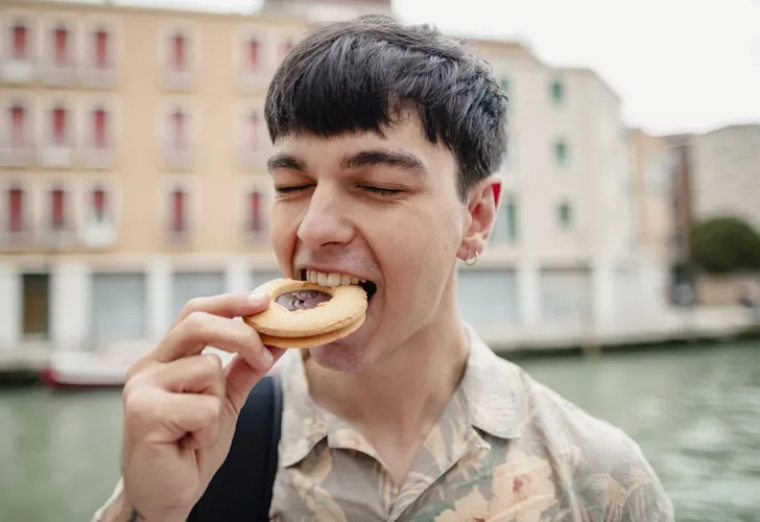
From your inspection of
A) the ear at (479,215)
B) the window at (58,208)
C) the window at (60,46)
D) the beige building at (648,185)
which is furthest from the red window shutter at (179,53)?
the beige building at (648,185)

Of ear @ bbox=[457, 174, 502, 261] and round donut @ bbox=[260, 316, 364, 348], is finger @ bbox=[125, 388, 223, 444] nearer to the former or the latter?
round donut @ bbox=[260, 316, 364, 348]

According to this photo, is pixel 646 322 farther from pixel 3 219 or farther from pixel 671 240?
pixel 3 219

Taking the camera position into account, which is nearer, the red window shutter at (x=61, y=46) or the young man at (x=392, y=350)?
the young man at (x=392, y=350)

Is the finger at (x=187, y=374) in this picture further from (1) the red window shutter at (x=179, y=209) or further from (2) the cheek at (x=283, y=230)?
(1) the red window shutter at (x=179, y=209)

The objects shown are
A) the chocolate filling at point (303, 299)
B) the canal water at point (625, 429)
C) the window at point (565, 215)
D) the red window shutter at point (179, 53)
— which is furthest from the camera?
the window at point (565, 215)

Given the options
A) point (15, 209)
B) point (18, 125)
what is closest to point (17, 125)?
point (18, 125)

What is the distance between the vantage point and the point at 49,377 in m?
14.1

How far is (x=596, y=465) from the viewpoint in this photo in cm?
127

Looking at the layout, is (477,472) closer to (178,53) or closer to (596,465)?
(596,465)

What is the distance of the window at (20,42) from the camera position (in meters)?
17.6

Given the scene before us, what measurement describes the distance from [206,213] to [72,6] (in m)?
8.12

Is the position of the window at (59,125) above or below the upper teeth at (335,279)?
above

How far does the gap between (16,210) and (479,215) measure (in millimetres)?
20212

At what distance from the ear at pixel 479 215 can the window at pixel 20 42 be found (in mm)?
21275
